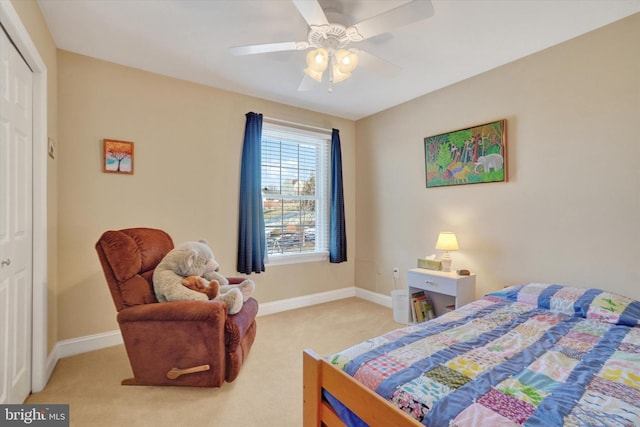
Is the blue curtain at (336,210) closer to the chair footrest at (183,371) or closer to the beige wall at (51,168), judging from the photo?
the chair footrest at (183,371)

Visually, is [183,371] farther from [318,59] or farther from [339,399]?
[318,59]

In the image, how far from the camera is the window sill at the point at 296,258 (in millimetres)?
3543

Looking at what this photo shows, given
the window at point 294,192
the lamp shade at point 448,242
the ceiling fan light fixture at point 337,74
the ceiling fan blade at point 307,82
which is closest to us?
the ceiling fan light fixture at point 337,74

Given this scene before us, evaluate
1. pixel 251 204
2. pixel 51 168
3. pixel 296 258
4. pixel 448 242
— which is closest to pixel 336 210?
pixel 296 258

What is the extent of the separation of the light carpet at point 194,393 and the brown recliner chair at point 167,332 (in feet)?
0.33

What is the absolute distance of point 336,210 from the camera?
395 centimetres

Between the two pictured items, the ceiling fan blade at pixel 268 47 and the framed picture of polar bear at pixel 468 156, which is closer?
the ceiling fan blade at pixel 268 47

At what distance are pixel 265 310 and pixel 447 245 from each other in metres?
2.11

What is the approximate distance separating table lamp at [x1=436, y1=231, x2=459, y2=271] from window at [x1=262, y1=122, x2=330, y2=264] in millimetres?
1557

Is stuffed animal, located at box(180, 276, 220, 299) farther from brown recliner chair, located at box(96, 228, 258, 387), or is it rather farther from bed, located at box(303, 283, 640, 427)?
bed, located at box(303, 283, 640, 427)

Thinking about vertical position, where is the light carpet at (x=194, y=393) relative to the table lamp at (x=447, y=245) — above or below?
below

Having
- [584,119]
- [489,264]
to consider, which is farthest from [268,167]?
[584,119]

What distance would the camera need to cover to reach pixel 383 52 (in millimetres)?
2465

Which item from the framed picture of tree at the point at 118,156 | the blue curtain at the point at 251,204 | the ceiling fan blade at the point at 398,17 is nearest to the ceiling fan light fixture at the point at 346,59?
the ceiling fan blade at the point at 398,17
